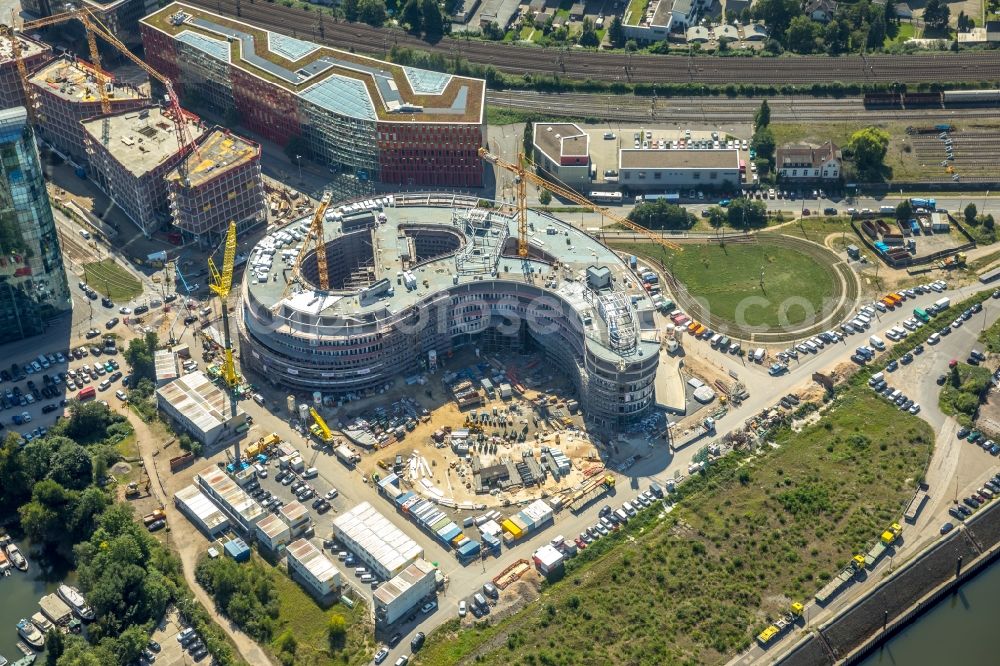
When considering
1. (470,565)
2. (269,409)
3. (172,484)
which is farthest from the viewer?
(269,409)

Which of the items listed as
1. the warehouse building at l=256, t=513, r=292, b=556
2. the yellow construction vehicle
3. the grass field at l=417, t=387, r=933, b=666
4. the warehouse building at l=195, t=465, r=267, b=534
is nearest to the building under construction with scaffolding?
the yellow construction vehicle

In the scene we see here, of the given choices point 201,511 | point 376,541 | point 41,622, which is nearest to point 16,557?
point 41,622

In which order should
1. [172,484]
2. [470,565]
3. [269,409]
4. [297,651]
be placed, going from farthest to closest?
[269,409]
[172,484]
[470,565]
[297,651]

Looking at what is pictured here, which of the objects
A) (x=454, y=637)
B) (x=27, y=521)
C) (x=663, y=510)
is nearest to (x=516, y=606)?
(x=454, y=637)

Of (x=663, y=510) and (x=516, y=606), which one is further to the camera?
(x=663, y=510)

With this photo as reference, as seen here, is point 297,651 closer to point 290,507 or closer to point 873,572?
point 290,507

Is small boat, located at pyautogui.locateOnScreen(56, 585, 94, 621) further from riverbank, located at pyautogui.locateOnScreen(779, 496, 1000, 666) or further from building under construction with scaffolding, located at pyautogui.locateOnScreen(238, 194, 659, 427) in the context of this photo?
riverbank, located at pyautogui.locateOnScreen(779, 496, 1000, 666)

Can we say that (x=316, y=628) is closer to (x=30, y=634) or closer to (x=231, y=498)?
(x=231, y=498)
